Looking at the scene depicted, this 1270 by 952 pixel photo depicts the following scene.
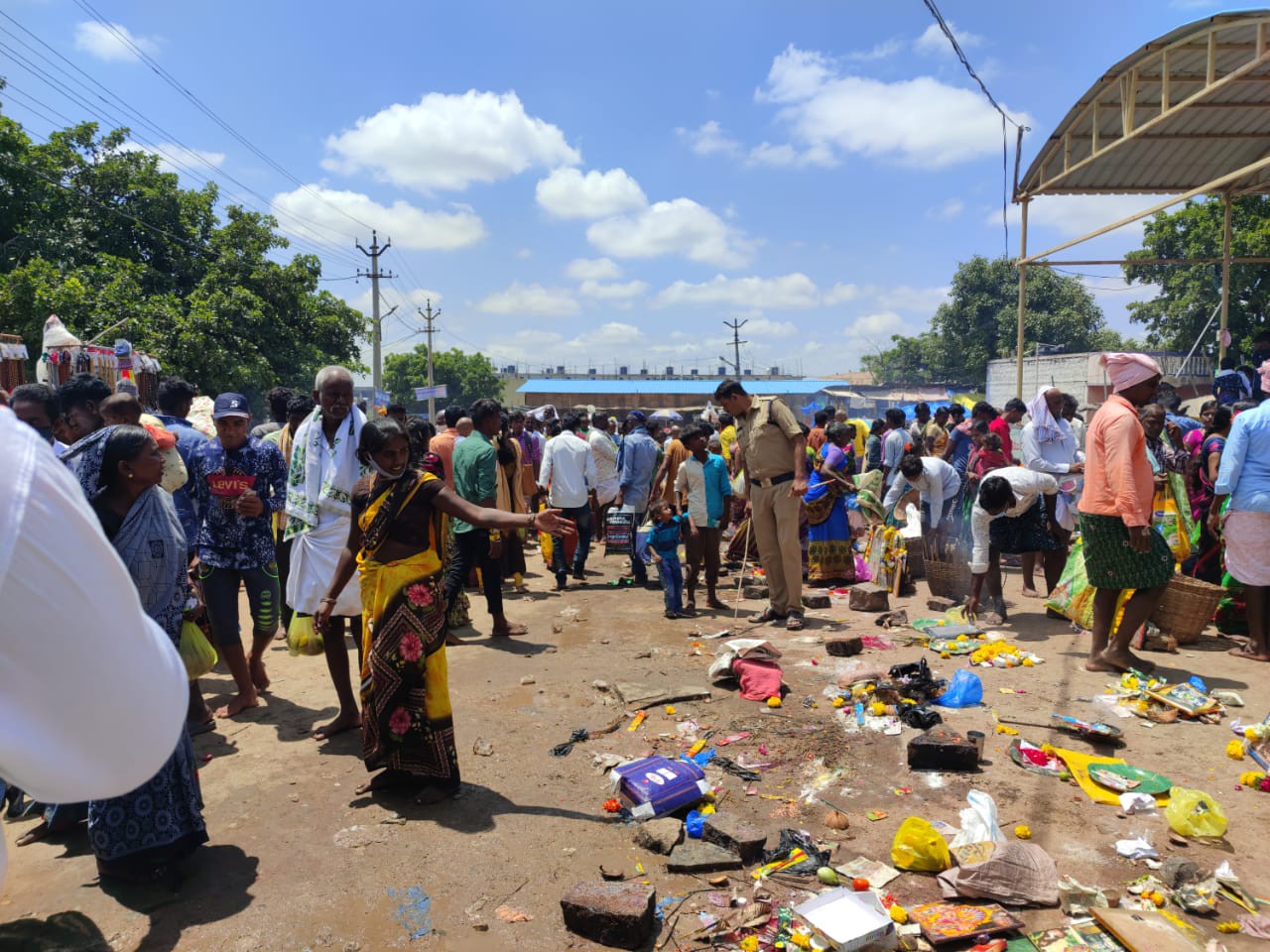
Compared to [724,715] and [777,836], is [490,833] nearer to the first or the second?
[777,836]

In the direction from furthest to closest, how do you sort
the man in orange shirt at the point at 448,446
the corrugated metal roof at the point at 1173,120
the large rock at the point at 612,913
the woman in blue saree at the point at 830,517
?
the woman in blue saree at the point at 830,517 < the corrugated metal roof at the point at 1173,120 < the man in orange shirt at the point at 448,446 < the large rock at the point at 612,913

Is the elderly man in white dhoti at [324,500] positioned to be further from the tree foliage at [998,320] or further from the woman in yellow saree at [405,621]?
the tree foliage at [998,320]

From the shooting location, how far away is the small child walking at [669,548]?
305 inches

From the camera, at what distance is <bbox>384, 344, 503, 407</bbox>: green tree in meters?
64.1

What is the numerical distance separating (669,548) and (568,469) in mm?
1901

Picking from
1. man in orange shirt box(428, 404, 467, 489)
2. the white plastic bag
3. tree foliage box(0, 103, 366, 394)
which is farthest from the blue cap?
tree foliage box(0, 103, 366, 394)

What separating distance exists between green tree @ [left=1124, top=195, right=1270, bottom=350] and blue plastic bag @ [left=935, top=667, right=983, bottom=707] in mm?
24691

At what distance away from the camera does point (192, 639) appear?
452 cm

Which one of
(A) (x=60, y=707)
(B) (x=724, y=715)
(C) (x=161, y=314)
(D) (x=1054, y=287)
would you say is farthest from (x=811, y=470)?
(D) (x=1054, y=287)

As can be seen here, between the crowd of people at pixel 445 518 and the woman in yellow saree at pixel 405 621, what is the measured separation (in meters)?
0.01

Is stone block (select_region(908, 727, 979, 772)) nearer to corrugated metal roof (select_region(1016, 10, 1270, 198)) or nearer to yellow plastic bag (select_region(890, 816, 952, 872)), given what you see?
yellow plastic bag (select_region(890, 816, 952, 872))

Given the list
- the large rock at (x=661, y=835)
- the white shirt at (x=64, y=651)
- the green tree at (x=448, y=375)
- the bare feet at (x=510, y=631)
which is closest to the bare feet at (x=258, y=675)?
the bare feet at (x=510, y=631)

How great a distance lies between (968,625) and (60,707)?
21.7ft

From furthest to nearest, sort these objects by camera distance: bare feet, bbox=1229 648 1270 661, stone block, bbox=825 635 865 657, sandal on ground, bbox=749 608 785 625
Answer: sandal on ground, bbox=749 608 785 625, stone block, bbox=825 635 865 657, bare feet, bbox=1229 648 1270 661
